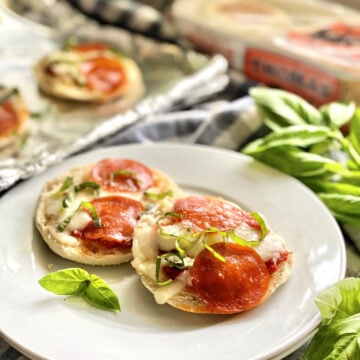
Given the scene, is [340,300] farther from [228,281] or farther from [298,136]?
[298,136]

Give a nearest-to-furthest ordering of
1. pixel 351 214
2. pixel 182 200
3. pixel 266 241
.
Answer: pixel 266 241
pixel 182 200
pixel 351 214

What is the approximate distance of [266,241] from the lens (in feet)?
7.40

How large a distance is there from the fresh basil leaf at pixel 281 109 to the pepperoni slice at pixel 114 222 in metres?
0.84

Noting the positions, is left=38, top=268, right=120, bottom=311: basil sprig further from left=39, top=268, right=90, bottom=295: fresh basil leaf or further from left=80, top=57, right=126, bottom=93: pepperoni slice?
left=80, top=57, right=126, bottom=93: pepperoni slice

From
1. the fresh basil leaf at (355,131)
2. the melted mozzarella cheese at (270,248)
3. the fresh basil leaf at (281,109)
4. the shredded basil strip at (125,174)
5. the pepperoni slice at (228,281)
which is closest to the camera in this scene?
the pepperoni slice at (228,281)

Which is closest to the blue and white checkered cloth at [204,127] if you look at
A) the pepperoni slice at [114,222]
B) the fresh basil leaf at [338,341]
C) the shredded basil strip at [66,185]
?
the shredded basil strip at [66,185]

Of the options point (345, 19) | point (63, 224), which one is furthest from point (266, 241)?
point (345, 19)

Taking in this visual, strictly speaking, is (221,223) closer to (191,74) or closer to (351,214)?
(351,214)

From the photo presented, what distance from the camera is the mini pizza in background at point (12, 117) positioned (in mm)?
3232

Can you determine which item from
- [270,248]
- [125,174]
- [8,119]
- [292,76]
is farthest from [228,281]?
[292,76]

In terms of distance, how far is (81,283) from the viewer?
7.15ft

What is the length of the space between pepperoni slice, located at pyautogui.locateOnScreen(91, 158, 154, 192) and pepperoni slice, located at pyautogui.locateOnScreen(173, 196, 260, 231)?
290mm

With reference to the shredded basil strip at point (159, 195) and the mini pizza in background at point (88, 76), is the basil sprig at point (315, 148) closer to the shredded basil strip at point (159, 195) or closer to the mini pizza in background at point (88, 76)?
the shredded basil strip at point (159, 195)

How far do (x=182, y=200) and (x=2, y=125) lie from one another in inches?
51.0
